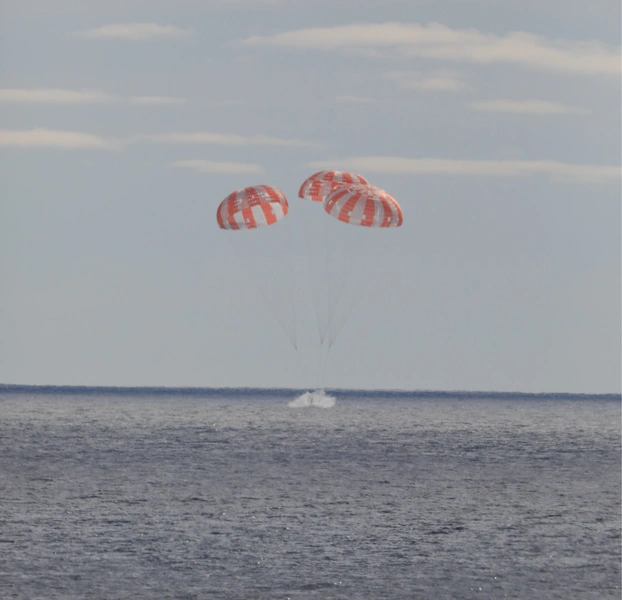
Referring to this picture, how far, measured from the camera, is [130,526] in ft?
112

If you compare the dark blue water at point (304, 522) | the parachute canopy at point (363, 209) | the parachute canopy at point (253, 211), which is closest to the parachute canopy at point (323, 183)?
the parachute canopy at point (253, 211)

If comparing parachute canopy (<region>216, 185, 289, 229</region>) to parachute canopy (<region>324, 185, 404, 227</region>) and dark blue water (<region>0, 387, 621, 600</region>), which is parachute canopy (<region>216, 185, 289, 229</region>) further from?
dark blue water (<region>0, 387, 621, 600</region>)

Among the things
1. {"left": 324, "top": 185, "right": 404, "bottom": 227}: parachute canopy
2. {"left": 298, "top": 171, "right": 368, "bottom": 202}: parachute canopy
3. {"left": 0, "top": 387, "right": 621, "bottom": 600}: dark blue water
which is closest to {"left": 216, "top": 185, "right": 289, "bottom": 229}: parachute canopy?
{"left": 298, "top": 171, "right": 368, "bottom": 202}: parachute canopy

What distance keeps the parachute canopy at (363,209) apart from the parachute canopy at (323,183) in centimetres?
311

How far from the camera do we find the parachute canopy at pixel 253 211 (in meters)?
42.1

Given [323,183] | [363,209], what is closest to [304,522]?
[363,209]

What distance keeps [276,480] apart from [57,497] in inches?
423

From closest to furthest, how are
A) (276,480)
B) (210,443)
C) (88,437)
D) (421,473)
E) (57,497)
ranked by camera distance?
(57,497)
(276,480)
(421,473)
(210,443)
(88,437)

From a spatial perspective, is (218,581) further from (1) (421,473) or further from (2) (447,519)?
(1) (421,473)

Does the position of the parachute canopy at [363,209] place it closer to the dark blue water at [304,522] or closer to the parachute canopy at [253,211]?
Result: the parachute canopy at [253,211]

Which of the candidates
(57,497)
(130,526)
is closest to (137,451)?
(57,497)

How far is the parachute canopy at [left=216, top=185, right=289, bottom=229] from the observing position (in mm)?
42125

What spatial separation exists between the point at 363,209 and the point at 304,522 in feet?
41.0

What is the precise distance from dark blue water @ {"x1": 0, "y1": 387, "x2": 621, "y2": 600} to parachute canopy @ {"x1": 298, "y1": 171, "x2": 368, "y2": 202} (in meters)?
12.8
